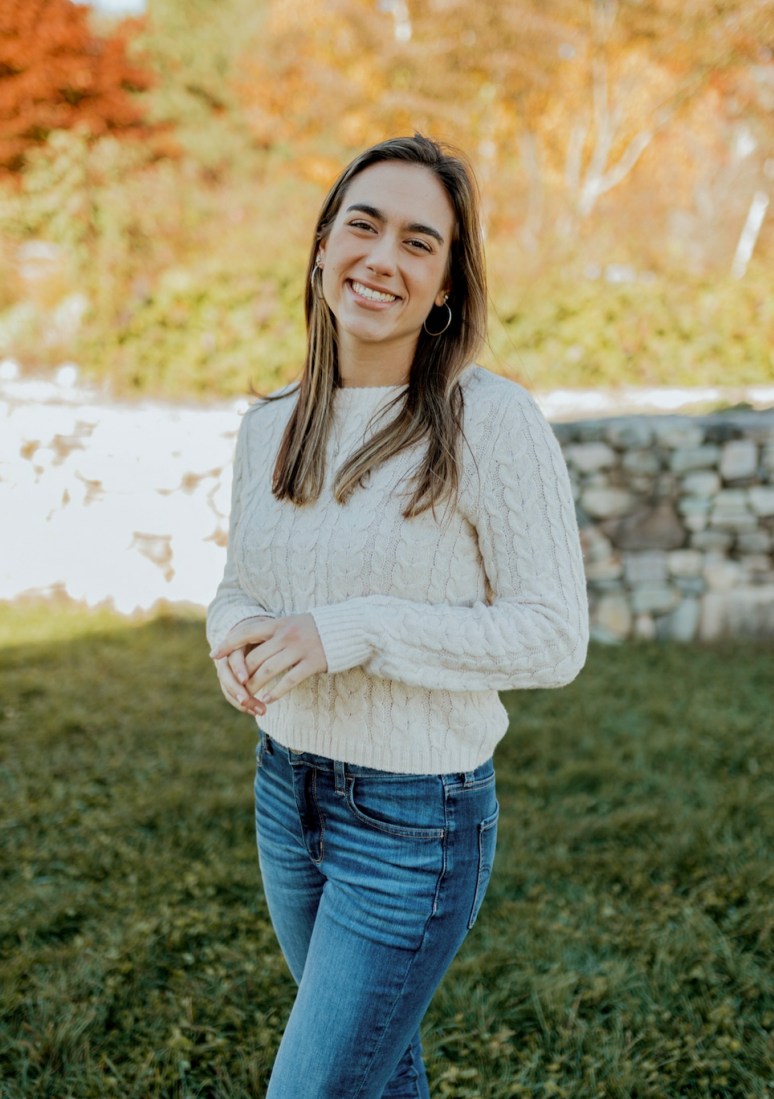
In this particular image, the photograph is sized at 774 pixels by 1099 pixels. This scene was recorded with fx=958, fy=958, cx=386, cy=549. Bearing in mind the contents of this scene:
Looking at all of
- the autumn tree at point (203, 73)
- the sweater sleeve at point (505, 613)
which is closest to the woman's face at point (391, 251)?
the sweater sleeve at point (505, 613)

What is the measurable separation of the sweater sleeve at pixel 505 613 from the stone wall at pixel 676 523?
4.42 meters

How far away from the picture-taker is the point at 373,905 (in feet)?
4.47

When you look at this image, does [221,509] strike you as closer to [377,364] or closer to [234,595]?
[234,595]

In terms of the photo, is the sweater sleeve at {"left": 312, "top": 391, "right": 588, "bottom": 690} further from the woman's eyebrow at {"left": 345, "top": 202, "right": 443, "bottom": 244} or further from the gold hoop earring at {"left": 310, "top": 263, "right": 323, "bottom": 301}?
the gold hoop earring at {"left": 310, "top": 263, "right": 323, "bottom": 301}

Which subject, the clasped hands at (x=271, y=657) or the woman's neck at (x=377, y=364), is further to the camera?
the woman's neck at (x=377, y=364)

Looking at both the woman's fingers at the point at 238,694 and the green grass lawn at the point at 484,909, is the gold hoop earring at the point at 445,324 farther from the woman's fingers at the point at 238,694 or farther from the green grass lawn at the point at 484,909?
the green grass lawn at the point at 484,909

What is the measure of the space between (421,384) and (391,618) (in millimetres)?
416

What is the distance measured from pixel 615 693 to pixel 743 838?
152 cm

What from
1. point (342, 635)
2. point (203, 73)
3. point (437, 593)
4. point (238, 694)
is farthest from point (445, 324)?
point (203, 73)

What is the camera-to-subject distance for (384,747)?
1.43 m

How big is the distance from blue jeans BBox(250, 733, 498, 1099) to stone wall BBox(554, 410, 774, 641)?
4.42 m

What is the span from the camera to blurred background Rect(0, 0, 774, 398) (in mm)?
8672

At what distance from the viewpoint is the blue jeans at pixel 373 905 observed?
134 cm

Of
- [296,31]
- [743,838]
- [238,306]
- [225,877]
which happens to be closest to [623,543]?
A: [743,838]
